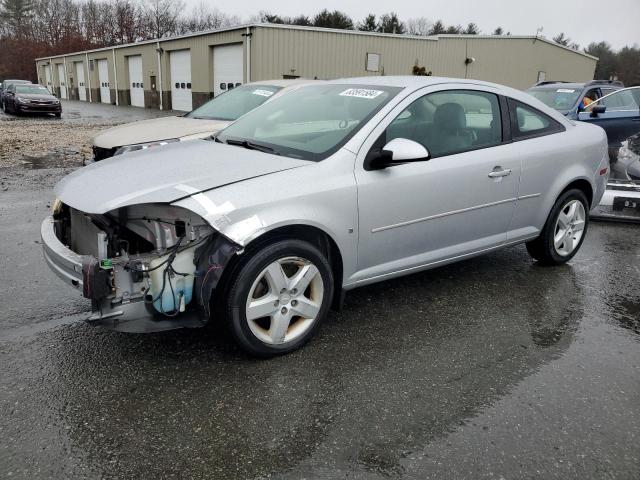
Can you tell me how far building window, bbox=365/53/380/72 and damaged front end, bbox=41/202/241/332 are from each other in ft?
80.4

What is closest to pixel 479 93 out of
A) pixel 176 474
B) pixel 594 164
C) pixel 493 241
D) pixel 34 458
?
pixel 493 241

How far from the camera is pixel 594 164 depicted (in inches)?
190

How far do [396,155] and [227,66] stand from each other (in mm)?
22956

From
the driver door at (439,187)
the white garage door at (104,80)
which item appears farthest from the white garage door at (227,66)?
the driver door at (439,187)

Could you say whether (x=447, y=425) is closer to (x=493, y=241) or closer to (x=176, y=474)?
(x=176, y=474)

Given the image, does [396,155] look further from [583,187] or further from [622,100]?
[622,100]

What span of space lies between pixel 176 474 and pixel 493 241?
2.95m

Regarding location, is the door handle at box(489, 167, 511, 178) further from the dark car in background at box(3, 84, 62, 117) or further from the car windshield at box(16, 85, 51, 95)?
the car windshield at box(16, 85, 51, 95)

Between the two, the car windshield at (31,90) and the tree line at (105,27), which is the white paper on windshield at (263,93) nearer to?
the car windshield at (31,90)

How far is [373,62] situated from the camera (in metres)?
26.0

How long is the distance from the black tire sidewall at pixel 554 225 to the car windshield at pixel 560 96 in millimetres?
6497

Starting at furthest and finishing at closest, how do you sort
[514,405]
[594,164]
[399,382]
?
[594,164] < [399,382] < [514,405]

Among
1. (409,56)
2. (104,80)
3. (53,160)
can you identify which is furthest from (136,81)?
(53,160)

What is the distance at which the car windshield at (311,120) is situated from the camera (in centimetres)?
345
